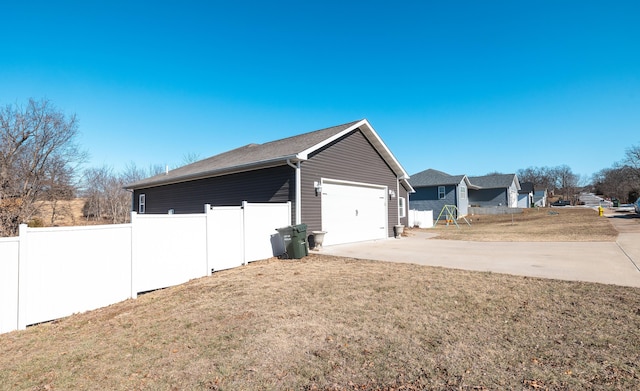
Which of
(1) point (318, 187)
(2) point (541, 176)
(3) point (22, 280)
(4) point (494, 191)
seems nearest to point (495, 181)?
(4) point (494, 191)

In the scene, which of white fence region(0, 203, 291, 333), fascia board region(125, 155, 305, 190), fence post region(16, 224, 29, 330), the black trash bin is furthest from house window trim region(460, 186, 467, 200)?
fence post region(16, 224, 29, 330)

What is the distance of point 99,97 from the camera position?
15.9 meters

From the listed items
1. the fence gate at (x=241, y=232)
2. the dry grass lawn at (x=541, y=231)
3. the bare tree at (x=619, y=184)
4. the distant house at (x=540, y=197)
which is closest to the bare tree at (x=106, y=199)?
the fence gate at (x=241, y=232)

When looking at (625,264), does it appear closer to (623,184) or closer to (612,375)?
(612,375)

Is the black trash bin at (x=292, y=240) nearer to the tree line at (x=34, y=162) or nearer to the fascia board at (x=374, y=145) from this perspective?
the fascia board at (x=374, y=145)

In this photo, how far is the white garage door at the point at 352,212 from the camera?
1248cm

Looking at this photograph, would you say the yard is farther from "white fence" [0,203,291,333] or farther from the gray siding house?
the gray siding house

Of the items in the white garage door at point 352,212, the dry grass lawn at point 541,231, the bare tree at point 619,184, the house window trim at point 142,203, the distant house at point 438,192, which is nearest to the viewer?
the white garage door at point 352,212

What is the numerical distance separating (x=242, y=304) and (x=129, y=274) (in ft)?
8.48

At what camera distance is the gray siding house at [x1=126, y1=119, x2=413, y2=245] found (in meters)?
11.5

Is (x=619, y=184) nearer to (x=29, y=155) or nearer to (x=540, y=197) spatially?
(x=540, y=197)

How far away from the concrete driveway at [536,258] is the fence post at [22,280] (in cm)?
763

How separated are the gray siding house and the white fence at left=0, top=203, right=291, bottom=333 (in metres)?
3.17

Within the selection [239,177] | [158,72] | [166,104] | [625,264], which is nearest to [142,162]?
[166,104]
